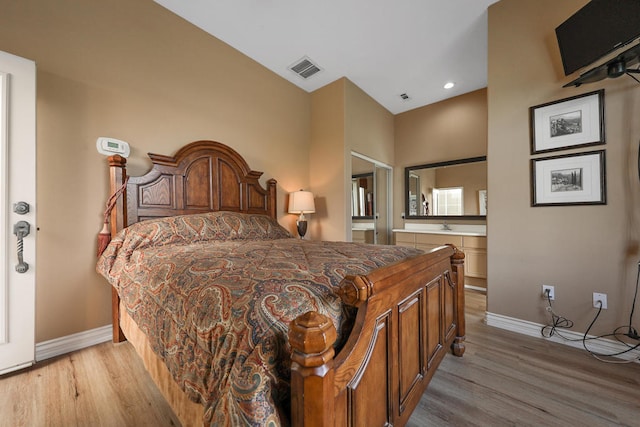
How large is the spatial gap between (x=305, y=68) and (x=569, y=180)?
3001 mm

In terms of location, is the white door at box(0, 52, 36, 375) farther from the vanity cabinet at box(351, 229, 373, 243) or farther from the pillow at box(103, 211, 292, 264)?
the vanity cabinet at box(351, 229, 373, 243)

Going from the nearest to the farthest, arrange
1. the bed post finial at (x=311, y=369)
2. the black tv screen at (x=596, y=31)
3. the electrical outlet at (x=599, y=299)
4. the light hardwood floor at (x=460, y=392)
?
1. the bed post finial at (x=311, y=369)
2. the light hardwood floor at (x=460, y=392)
3. the black tv screen at (x=596, y=31)
4. the electrical outlet at (x=599, y=299)

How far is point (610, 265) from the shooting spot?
6.02 feet

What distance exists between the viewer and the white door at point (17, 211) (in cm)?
156

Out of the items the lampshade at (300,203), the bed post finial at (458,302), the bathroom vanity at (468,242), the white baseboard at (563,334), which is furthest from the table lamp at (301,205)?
the white baseboard at (563,334)

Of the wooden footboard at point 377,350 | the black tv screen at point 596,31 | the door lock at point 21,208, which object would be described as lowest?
the wooden footboard at point 377,350

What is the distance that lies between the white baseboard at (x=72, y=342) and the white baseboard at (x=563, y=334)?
10.8ft

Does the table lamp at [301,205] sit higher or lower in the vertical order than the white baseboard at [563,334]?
higher

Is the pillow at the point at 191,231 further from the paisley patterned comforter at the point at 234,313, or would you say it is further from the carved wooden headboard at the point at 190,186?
the paisley patterned comforter at the point at 234,313

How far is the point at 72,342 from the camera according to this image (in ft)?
6.14

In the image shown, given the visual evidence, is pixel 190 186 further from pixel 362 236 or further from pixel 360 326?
pixel 362 236

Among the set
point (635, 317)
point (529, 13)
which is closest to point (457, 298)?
point (635, 317)

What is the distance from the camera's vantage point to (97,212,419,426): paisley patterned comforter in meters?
0.61

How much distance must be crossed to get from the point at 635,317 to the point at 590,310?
0.70 feet
